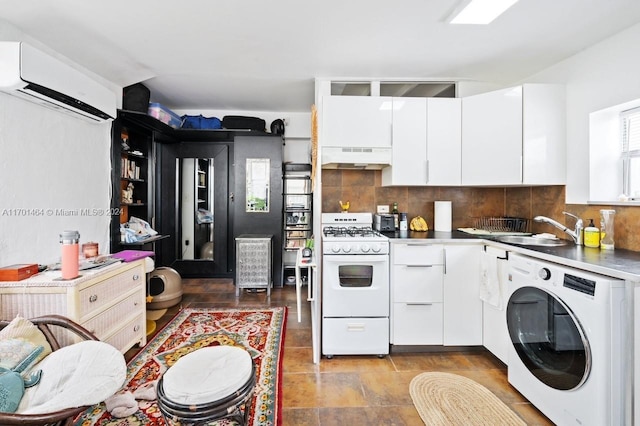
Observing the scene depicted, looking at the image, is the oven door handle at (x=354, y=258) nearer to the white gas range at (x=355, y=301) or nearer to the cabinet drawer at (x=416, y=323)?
the white gas range at (x=355, y=301)

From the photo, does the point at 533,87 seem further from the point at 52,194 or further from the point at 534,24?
the point at 52,194

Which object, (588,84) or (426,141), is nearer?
(588,84)

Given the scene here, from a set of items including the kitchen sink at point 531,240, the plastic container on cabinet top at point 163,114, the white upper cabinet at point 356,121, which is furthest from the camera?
the plastic container on cabinet top at point 163,114

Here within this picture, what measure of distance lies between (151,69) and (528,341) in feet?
12.3

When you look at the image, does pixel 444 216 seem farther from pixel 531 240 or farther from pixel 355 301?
pixel 355 301

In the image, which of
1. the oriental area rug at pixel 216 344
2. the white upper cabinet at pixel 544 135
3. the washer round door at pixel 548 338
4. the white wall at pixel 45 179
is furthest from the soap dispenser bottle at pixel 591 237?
the white wall at pixel 45 179

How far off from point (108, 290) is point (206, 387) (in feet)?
4.41

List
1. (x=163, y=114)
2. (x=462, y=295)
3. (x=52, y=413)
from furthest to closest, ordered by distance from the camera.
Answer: (x=163, y=114) < (x=462, y=295) < (x=52, y=413)

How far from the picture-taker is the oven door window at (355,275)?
7.72 feet

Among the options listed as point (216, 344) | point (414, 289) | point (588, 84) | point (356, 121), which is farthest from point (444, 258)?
point (216, 344)

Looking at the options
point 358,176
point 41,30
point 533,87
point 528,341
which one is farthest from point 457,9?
point 41,30

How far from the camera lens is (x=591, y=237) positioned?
2033 mm

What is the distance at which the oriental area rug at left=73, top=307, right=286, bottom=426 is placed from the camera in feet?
5.41

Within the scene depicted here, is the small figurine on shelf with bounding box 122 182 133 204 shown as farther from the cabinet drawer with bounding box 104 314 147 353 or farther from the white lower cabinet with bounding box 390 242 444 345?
the white lower cabinet with bounding box 390 242 444 345
